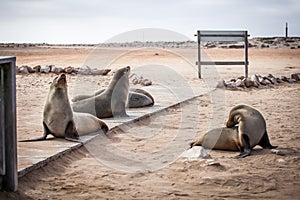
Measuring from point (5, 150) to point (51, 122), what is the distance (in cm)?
256

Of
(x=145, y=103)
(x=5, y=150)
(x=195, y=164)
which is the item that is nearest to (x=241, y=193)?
(x=195, y=164)

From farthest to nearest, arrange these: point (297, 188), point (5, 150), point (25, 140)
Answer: point (25, 140)
point (297, 188)
point (5, 150)

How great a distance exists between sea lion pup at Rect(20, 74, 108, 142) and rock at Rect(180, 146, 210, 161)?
1.65m

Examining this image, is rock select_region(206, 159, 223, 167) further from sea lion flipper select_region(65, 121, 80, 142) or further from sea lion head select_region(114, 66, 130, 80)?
sea lion head select_region(114, 66, 130, 80)

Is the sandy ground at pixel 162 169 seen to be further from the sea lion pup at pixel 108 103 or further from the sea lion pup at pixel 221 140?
the sea lion pup at pixel 108 103

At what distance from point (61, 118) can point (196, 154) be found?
214 centimetres

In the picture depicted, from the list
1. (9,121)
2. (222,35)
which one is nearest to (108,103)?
(9,121)

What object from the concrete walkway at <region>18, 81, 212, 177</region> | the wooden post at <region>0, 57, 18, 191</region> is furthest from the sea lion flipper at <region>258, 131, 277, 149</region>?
the wooden post at <region>0, 57, 18, 191</region>

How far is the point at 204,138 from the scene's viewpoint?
23.5ft

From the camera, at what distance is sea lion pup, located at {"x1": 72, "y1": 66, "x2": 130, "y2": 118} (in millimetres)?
9625

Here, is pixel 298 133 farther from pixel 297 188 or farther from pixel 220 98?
pixel 220 98

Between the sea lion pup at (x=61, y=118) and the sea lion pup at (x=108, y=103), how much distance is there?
5.42ft

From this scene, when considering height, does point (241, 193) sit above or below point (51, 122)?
below

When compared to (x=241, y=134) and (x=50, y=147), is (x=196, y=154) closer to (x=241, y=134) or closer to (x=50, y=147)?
(x=241, y=134)
